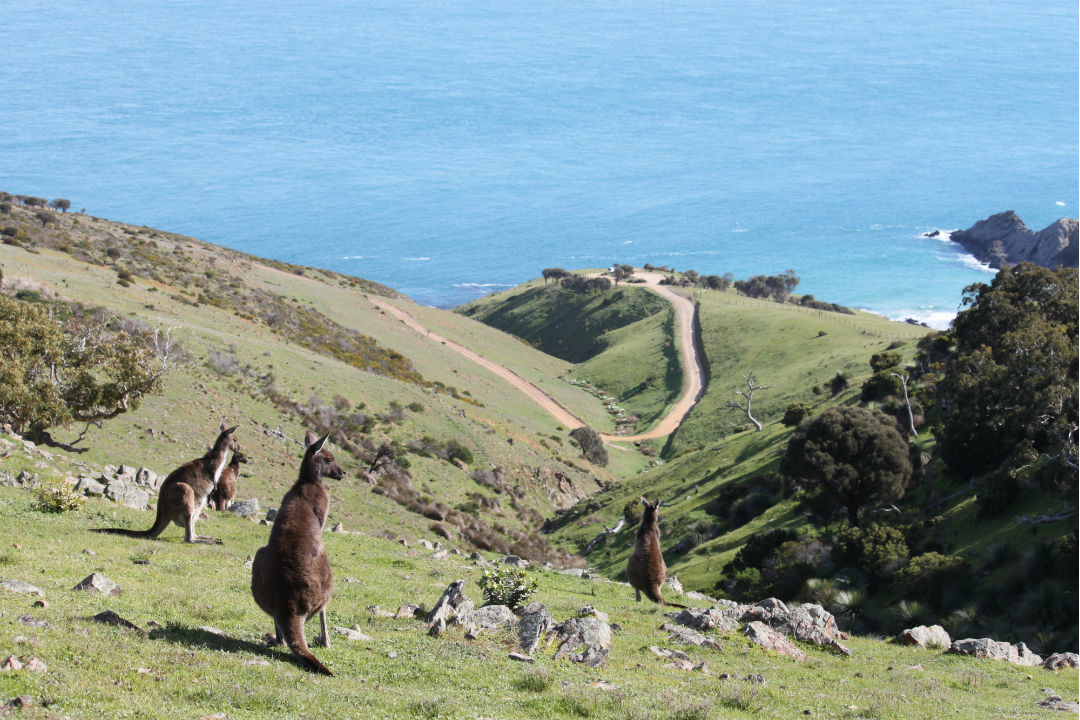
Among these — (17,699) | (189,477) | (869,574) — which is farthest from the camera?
(869,574)

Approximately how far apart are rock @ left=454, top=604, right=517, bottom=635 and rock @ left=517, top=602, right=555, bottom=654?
227 mm

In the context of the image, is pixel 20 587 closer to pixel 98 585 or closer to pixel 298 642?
pixel 98 585

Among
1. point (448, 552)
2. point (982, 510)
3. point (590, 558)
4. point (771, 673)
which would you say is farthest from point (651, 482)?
point (771, 673)

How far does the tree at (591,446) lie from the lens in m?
73.6

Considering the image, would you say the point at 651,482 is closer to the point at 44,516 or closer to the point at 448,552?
the point at 448,552

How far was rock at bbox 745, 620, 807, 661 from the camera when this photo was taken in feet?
51.5

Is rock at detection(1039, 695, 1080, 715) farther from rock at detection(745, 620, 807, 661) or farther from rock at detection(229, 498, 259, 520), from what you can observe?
rock at detection(229, 498, 259, 520)

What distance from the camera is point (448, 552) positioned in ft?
82.6

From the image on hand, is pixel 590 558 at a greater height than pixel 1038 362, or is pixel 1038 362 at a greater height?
pixel 1038 362

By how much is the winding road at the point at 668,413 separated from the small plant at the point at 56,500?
6704 centimetres

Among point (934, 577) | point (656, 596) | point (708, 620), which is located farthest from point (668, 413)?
point (708, 620)

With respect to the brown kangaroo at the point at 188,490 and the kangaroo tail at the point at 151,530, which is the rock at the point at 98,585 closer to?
the brown kangaroo at the point at 188,490

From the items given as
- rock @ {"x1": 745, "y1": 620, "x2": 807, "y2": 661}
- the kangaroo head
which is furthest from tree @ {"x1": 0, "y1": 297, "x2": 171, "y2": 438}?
rock @ {"x1": 745, "y1": 620, "x2": 807, "y2": 661}

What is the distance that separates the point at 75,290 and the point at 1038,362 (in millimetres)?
51020
